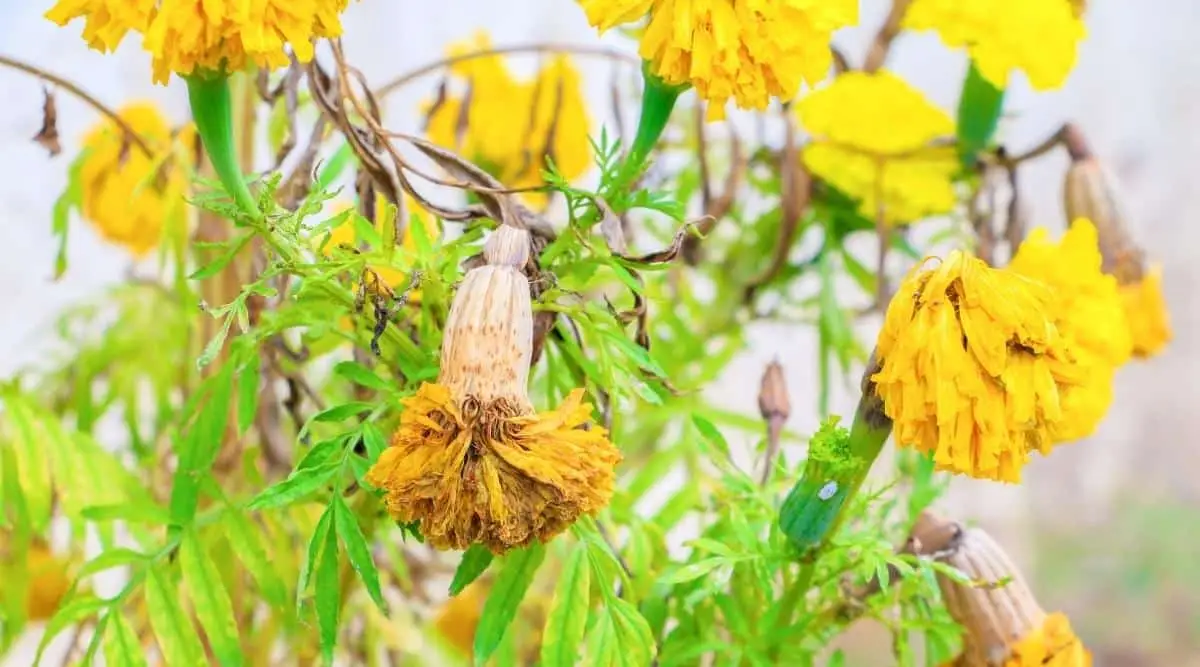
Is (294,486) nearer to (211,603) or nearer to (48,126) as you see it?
(211,603)

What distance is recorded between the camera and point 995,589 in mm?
384

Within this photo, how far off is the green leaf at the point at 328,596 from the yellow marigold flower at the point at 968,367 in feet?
0.53


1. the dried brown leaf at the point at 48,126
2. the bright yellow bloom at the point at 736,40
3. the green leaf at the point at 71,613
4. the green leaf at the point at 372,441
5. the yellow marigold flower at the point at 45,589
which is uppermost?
the dried brown leaf at the point at 48,126

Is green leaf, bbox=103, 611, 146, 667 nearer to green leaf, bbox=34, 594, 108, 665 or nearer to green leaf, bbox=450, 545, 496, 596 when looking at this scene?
green leaf, bbox=34, 594, 108, 665

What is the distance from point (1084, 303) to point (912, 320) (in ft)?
0.40

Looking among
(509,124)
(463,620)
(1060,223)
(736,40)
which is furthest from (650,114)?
(1060,223)

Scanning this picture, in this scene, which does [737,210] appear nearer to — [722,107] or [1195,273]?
[722,107]

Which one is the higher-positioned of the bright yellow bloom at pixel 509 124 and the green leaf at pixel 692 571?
the bright yellow bloom at pixel 509 124

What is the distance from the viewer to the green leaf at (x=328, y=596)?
0.32 metres

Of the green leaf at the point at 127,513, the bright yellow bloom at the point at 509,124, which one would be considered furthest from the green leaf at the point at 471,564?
the bright yellow bloom at the point at 509,124

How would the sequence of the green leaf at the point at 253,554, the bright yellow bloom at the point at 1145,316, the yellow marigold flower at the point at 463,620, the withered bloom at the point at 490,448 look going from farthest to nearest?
1. the yellow marigold flower at the point at 463,620
2. the bright yellow bloom at the point at 1145,316
3. the green leaf at the point at 253,554
4. the withered bloom at the point at 490,448

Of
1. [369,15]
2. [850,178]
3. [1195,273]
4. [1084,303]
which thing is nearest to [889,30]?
[850,178]

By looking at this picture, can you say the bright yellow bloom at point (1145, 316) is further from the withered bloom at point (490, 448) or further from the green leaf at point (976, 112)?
the withered bloom at point (490, 448)

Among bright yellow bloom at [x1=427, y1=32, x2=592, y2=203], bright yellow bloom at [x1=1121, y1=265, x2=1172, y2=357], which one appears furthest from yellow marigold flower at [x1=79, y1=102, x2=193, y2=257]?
bright yellow bloom at [x1=1121, y1=265, x2=1172, y2=357]
